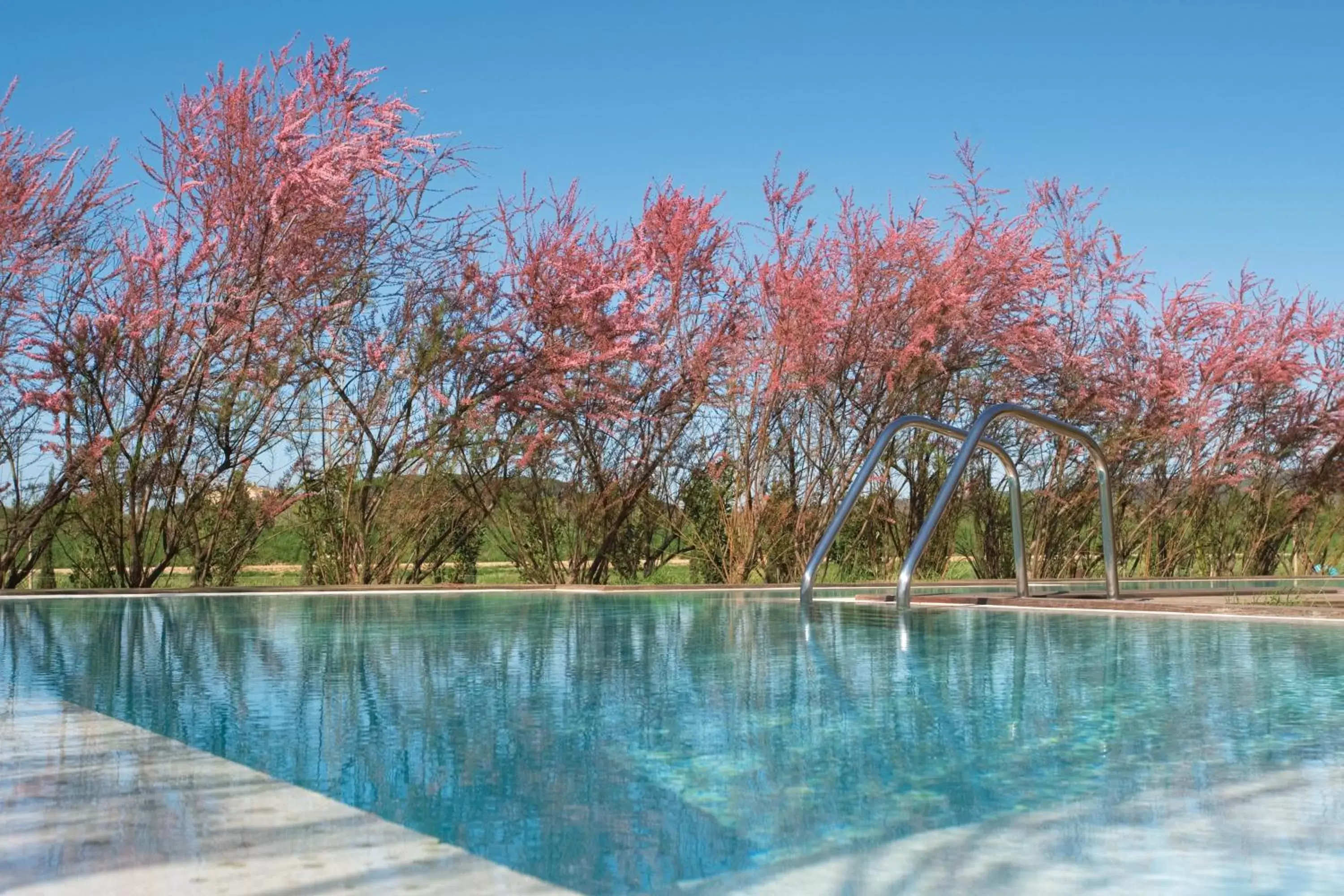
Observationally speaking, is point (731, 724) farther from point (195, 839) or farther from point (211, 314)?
point (211, 314)

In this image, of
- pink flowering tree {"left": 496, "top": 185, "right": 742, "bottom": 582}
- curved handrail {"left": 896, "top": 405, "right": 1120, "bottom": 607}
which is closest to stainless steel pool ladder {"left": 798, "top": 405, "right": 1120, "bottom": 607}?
curved handrail {"left": 896, "top": 405, "right": 1120, "bottom": 607}

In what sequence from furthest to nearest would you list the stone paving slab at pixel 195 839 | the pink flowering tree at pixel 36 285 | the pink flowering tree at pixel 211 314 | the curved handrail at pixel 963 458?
the pink flowering tree at pixel 211 314 < the pink flowering tree at pixel 36 285 < the curved handrail at pixel 963 458 < the stone paving slab at pixel 195 839

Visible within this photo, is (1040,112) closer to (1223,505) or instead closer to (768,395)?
(1223,505)

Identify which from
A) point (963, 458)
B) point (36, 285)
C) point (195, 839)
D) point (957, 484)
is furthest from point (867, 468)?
point (195, 839)

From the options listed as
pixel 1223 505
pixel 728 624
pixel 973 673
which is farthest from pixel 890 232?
pixel 973 673

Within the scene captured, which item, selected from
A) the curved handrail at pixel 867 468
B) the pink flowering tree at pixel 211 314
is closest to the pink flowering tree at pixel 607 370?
the pink flowering tree at pixel 211 314

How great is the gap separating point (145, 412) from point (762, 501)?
167 inches

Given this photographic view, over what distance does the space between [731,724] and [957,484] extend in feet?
13.3

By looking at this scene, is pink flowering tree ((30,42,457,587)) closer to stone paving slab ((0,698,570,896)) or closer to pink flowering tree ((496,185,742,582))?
pink flowering tree ((496,185,742,582))

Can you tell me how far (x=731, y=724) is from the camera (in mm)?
2842

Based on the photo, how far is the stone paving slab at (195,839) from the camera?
1.45 meters

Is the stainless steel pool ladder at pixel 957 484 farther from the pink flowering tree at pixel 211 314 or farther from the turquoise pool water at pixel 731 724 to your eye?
the pink flowering tree at pixel 211 314

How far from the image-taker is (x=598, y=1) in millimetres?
13648

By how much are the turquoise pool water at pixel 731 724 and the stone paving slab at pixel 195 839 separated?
15cm
